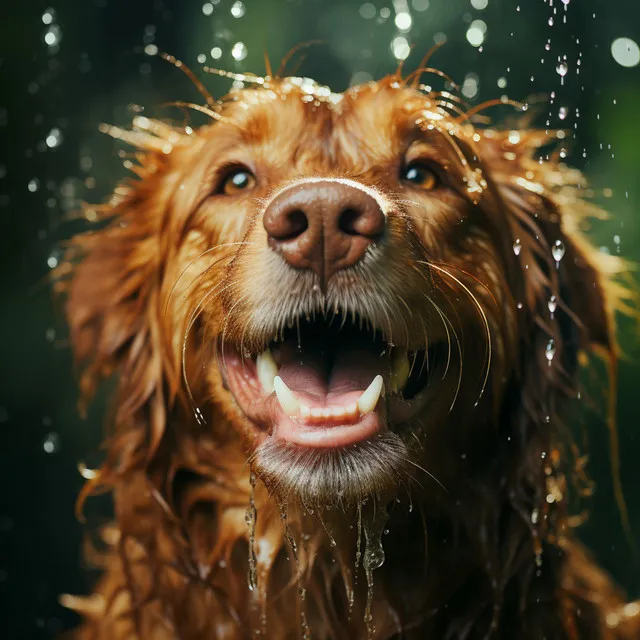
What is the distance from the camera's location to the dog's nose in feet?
5.56

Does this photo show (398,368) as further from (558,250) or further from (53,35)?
(53,35)

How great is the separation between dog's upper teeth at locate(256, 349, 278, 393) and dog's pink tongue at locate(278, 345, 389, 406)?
0.02 metres

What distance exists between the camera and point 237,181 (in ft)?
7.02

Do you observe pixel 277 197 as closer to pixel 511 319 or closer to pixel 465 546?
pixel 511 319

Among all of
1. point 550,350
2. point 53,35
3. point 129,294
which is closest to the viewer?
point 550,350

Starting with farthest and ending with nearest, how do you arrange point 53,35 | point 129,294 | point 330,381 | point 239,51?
point 53,35 < point 239,51 < point 129,294 < point 330,381

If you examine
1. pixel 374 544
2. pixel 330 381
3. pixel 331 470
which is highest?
pixel 330 381

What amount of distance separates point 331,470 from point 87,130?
2664 mm

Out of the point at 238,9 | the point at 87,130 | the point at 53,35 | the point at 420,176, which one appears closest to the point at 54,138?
the point at 87,130

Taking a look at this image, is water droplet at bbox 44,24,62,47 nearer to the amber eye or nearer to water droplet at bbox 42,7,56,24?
water droplet at bbox 42,7,56,24

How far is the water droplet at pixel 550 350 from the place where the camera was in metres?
2.23

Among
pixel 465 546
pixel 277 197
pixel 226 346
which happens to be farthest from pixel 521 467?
pixel 277 197

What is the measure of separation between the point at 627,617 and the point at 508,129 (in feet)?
5.12

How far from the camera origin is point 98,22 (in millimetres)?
3740
